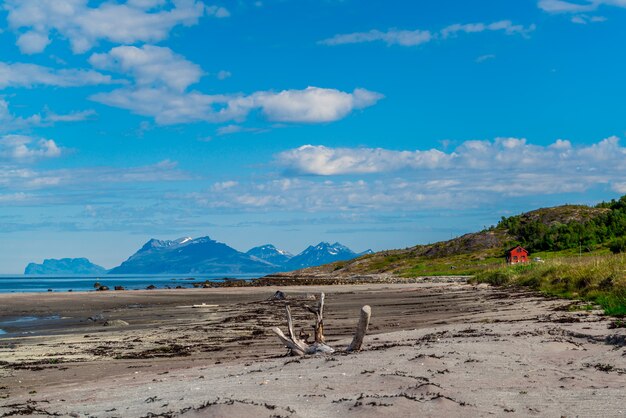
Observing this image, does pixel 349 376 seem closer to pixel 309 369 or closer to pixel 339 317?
pixel 309 369

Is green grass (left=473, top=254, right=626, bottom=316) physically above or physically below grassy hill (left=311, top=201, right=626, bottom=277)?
below

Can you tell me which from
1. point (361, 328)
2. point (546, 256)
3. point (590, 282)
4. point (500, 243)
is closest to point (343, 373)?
point (361, 328)

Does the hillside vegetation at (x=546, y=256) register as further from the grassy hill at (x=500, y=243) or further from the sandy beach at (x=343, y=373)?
the sandy beach at (x=343, y=373)

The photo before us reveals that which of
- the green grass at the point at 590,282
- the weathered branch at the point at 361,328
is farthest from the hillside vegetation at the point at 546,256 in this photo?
the weathered branch at the point at 361,328

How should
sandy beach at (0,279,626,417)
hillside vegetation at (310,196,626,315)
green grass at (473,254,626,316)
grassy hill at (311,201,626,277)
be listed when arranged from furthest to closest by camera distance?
grassy hill at (311,201,626,277), hillside vegetation at (310,196,626,315), green grass at (473,254,626,316), sandy beach at (0,279,626,417)

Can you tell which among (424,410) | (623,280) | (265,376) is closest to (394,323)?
(623,280)

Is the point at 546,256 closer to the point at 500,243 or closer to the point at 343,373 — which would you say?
the point at 500,243

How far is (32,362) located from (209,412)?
11.6 meters

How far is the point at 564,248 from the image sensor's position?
4055 inches

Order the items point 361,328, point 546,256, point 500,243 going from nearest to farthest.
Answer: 1. point 361,328
2. point 546,256
3. point 500,243

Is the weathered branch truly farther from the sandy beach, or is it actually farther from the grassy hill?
the grassy hill

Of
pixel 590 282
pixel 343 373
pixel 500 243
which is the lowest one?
pixel 343 373

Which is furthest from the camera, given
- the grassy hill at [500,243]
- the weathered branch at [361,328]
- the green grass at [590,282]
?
the grassy hill at [500,243]

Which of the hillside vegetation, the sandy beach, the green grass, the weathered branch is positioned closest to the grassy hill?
the hillside vegetation
